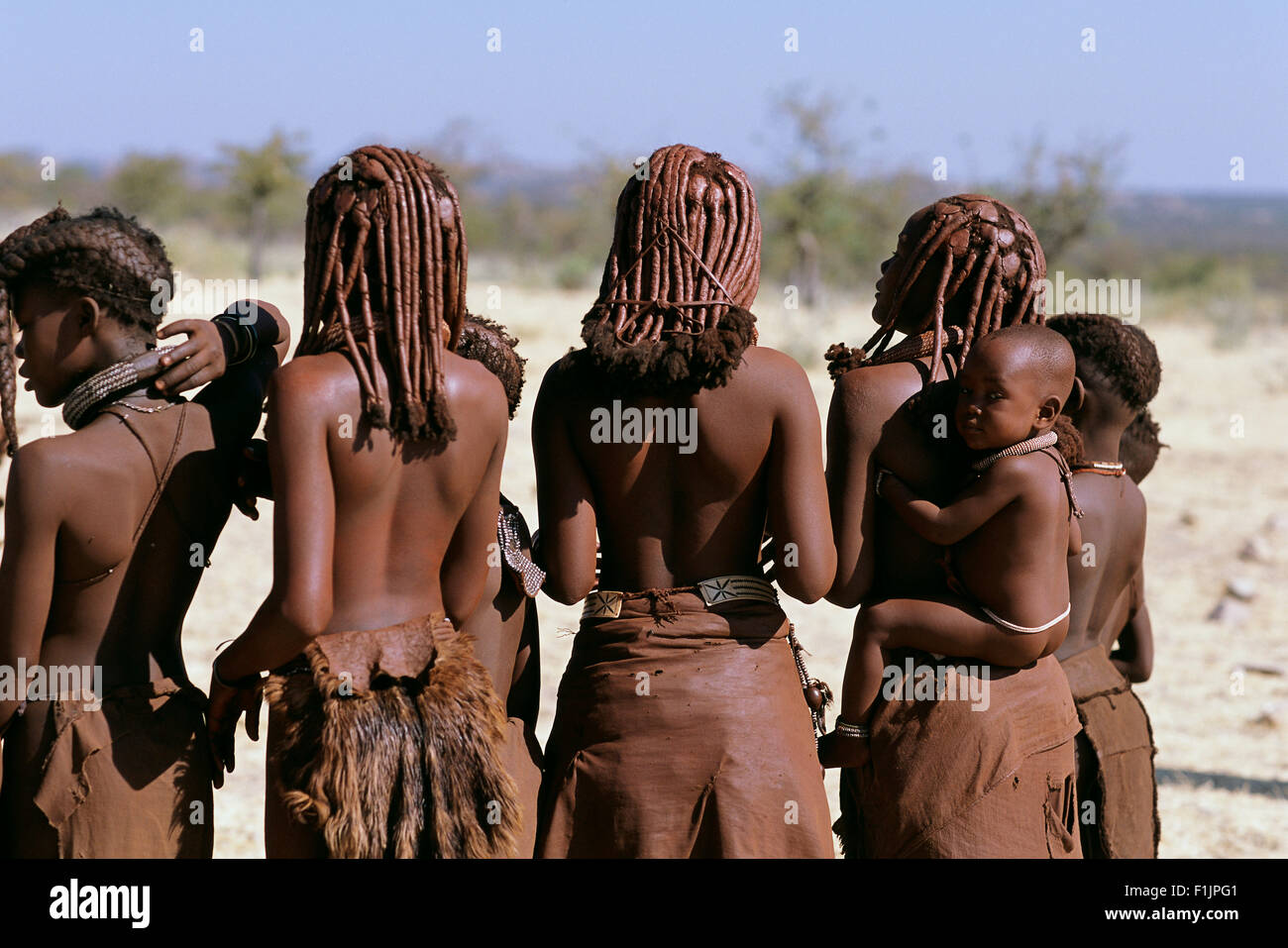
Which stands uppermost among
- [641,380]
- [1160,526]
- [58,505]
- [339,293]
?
[339,293]

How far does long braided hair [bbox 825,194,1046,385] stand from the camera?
9.87 feet

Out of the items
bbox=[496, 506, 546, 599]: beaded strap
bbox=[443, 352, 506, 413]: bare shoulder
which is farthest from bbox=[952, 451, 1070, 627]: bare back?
bbox=[443, 352, 506, 413]: bare shoulder

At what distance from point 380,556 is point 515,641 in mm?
480

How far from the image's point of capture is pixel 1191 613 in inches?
343

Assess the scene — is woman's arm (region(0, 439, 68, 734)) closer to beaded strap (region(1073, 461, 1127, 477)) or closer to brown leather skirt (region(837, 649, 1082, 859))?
brown leather skirt (region(837, 649, 1082, 859))

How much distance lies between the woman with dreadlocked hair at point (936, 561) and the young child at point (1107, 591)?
457 mm

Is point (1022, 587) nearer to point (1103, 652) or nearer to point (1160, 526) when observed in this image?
point (1103, 652)

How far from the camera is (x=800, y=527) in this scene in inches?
109

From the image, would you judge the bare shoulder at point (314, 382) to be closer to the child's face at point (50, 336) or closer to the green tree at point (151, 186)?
the child's face at point (50, 336)

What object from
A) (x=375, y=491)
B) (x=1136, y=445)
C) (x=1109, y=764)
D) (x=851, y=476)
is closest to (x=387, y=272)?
(x=375, y=491)

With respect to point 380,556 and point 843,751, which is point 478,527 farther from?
point 843,751
